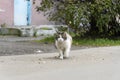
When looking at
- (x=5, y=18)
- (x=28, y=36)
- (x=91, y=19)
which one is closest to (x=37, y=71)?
(x=91, y=19)

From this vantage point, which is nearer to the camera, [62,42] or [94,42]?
[62,42]

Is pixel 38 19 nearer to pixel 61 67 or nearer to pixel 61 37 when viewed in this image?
pixel 61 37

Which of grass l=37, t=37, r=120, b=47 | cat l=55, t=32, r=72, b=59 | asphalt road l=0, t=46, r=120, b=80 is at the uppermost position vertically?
cat l=55, t=32, r=72, b=59

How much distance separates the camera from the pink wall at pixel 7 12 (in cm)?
2425

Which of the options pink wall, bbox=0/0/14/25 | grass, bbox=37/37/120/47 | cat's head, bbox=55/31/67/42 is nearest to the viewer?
cat's head, bbox=55/31/67/42

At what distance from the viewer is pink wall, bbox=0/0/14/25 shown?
2425 cm

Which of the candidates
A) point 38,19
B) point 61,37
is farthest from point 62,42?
point 38,19

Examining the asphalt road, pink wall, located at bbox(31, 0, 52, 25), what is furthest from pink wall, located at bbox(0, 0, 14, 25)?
the asphalt road

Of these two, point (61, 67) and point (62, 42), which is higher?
point (62, 42)

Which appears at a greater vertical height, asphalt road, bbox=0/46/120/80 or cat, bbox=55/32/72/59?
cat, bbox=55/32/72/59

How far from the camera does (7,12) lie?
24406mm

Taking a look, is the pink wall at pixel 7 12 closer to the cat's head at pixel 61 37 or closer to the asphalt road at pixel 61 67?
the asphalt road at pixel 61 67

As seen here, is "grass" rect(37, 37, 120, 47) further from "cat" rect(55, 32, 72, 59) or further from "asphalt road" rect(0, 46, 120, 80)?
"cat" rect(55, 32, 72, 59)

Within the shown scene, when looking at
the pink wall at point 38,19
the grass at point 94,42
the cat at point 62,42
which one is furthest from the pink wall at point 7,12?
the cat at point 62,42
